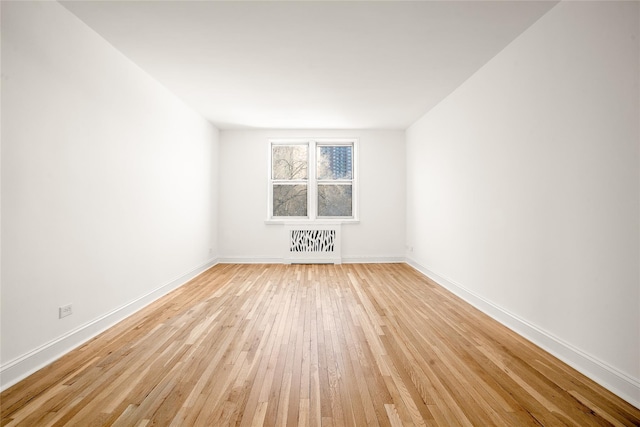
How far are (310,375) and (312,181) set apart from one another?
4.53m

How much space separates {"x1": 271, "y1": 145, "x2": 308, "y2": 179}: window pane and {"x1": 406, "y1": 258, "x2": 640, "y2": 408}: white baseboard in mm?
3955

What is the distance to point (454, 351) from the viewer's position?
229cm

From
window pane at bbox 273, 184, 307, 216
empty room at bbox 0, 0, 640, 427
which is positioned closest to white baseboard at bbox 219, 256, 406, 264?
window pane at bbox 273, 184, 307, 216

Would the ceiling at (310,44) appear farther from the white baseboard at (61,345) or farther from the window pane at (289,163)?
the white baseboard at (61,345)

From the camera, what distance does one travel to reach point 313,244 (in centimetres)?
594

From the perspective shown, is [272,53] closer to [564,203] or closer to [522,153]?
[522,153]

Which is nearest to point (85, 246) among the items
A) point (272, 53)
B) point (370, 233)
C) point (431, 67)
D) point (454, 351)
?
point (272, 53)

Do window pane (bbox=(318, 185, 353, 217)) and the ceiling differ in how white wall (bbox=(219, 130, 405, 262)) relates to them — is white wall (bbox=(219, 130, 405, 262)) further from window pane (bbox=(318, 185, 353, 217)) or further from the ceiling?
the ceiling

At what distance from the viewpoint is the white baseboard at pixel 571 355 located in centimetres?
172

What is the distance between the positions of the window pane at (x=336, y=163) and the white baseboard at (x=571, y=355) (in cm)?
355

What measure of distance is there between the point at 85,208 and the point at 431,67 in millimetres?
3646

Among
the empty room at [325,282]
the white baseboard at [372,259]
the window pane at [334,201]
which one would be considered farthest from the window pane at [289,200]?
the empty room at [325,282]

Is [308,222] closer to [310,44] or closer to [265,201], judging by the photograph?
[265,201]

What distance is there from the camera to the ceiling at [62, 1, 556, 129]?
2.33m
